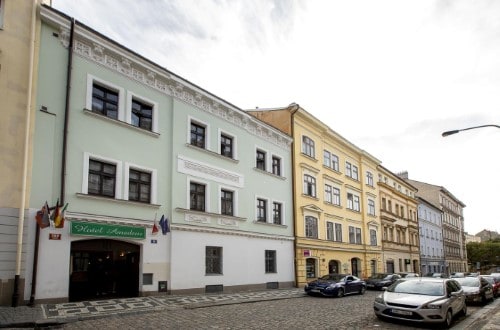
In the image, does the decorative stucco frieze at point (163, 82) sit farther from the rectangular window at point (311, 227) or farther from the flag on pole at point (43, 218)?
the rectangular window at point (311, 227)

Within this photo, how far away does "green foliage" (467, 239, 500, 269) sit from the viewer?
3671 inches

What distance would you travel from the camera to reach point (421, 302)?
42.5ft

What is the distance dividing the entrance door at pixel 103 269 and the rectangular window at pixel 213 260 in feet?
14.2

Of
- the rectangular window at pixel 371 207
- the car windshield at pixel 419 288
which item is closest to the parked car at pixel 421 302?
the car windshield at pixel 419 288

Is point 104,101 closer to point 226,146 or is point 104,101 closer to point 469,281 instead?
point 226,146

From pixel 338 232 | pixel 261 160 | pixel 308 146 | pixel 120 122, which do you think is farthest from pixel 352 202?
pixel 120 122

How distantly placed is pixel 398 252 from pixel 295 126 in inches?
1007

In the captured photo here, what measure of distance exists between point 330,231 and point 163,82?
19.5 metres

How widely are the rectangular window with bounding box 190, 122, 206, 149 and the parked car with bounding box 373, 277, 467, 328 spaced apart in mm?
11963

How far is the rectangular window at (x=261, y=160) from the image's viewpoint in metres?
27.2

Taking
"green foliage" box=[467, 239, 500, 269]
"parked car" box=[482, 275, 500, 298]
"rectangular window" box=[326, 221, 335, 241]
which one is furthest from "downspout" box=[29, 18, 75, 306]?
"green foliage" box=[467, 239, 500, 269]

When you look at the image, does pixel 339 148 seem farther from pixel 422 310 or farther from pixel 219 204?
pixel 422 310

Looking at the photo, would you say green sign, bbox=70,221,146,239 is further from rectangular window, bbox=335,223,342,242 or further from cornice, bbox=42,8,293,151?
rectangular window, bbox=335,223,342,242

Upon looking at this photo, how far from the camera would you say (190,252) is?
20.5 m
